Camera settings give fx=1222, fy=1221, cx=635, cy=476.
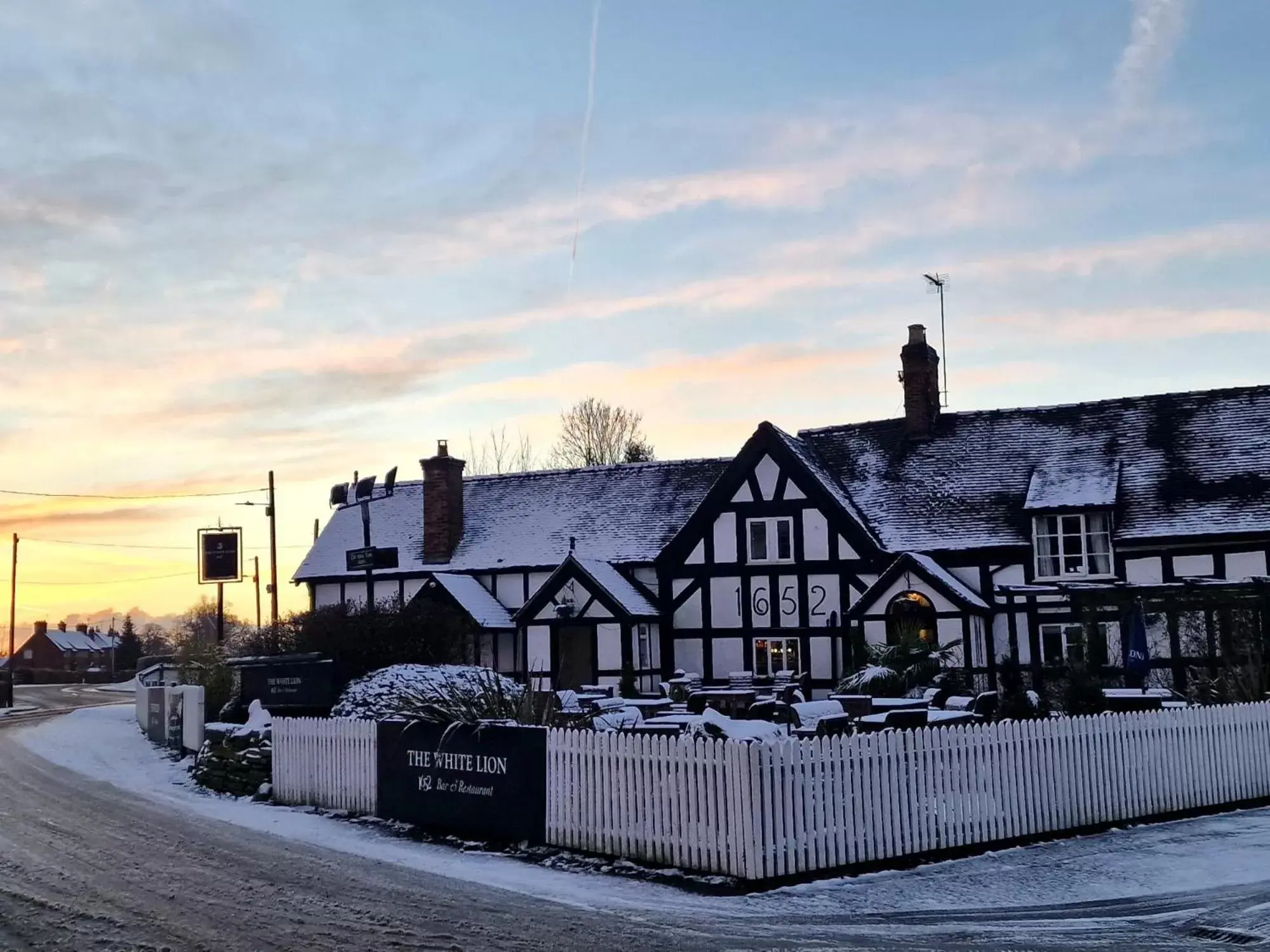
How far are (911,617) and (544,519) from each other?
1257 cm

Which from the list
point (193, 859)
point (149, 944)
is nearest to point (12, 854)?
point (193, 859)

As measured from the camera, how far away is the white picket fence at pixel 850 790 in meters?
11.6

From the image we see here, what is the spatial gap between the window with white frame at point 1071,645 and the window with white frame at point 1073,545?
1.34 m

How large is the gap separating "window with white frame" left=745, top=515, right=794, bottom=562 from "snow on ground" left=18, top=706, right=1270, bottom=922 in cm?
1740

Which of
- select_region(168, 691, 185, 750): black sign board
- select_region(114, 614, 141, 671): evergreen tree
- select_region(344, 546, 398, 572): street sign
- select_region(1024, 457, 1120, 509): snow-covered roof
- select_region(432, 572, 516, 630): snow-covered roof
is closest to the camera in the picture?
select_region(344, 546, 398, 572): street sign

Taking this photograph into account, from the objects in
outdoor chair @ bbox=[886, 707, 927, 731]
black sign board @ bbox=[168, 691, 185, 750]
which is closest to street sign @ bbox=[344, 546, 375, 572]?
black sign board @ bbox=[168, 691, 185, 750]

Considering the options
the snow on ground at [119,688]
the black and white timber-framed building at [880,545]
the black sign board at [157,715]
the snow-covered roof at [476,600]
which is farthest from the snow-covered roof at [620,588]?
the snow on ground at [119,688]

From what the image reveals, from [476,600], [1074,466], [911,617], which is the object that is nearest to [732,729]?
[911,617]

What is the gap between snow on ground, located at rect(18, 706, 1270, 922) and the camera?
35.1ft

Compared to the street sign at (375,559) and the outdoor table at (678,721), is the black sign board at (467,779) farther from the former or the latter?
the street sign at (375,559)

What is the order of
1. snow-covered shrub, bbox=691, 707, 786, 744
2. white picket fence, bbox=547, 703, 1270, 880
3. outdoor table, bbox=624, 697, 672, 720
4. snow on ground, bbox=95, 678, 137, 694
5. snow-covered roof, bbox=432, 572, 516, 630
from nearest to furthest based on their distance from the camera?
1. white picket fence, bbox=547, 703, 1270, 880
2. snow-covered shrub, bbox=691, 707, 786, 744
3. outdoor table, bbox=624, 697, 672, 720
4. snow-covered roof, bbox=432, 572, 516, 630
5. snow on ground, bbox=95, 678, 137, 694

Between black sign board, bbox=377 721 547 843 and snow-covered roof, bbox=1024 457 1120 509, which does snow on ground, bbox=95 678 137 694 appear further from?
black sign board, bbox=377 721 547 843

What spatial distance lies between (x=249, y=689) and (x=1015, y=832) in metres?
14.0

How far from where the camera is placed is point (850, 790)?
12062 mm
